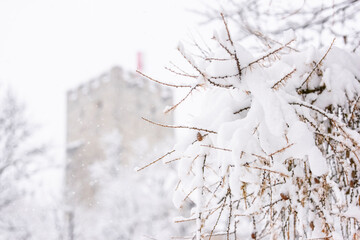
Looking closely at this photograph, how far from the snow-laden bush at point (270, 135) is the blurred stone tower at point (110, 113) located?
91.7 ft

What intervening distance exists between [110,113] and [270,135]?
1216 inches

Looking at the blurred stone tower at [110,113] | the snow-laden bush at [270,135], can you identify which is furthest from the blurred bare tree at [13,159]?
the blurred stone tower at [110,113]

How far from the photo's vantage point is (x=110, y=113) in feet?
105

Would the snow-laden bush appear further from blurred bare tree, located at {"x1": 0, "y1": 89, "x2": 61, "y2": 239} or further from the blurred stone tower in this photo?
the blurred stone tower

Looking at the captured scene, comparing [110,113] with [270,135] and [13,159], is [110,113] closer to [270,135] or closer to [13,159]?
[13,159]

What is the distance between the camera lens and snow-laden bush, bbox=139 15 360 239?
157 cm

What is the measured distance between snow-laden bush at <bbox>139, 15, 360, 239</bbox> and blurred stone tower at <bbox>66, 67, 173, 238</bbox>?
27958mm

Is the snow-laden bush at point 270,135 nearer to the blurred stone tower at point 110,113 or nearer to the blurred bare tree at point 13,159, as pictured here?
the blurred bare tree at point 13,159

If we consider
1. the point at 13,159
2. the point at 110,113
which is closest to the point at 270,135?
the point at 13,159

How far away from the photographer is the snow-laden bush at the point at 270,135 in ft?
5.14

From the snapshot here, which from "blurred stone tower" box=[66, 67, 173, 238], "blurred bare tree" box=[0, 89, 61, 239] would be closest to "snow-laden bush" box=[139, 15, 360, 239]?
"blurred bare tree" box=[0, 89, 61, 239]

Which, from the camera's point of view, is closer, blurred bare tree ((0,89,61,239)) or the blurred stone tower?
blurred bare tree ((0,89,61,239))

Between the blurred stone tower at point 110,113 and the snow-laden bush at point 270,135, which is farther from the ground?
the blurred stone tower at point 110,113

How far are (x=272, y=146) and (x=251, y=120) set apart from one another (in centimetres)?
14
